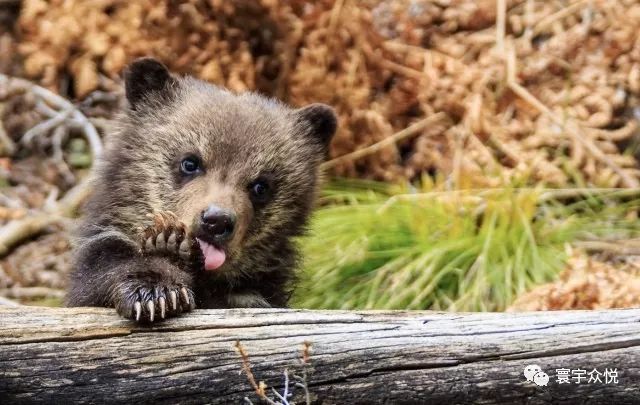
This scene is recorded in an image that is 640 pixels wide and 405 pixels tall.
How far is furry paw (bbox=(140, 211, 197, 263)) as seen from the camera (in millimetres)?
4152

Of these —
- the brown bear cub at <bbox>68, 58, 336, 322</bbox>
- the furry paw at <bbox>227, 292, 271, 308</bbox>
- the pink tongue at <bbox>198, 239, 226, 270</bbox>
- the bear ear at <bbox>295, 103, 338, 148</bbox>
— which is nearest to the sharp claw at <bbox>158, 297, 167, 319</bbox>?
the brown bear cub at <bbox>68, 58, 336, 322</bbox>

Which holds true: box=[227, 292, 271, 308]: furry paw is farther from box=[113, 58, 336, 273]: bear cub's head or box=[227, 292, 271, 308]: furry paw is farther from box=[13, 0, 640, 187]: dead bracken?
box=[13, 0, 640, 187]: dead bracken

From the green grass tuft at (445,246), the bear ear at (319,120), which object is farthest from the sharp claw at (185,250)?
the green grass tuft at (445,246)

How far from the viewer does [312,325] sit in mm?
3635

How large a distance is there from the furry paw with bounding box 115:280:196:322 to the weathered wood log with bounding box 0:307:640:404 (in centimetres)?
5

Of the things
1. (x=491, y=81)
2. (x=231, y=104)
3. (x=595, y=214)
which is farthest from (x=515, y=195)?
(x=231, y=104)

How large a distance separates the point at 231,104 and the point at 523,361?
2216mm

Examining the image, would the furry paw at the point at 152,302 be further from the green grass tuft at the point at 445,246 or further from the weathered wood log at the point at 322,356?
the green grass tuft at the point at 445,246

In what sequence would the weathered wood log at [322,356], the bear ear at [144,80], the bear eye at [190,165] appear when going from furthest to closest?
the bear ear at [144,80], the bear eye at [190,165], the weathered wood log at [322,356]

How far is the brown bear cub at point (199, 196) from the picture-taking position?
4.21 m

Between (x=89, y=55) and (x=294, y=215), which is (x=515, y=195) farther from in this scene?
(x=89, y=55)

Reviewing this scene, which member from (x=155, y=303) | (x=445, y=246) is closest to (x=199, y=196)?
(x=155, y=303)

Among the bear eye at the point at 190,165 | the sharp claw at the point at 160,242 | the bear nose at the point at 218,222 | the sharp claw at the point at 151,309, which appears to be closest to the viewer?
the sharp claw at the point at 151,309

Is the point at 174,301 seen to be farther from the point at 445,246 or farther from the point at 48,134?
the point at 48,134
